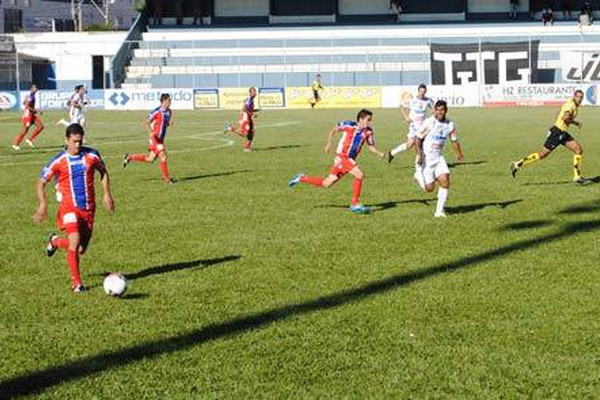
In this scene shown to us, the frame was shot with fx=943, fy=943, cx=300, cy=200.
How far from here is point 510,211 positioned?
48.6ft

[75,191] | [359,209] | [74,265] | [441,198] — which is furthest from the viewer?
[359,209]

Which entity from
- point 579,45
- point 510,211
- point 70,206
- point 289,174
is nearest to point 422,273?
point 70,206

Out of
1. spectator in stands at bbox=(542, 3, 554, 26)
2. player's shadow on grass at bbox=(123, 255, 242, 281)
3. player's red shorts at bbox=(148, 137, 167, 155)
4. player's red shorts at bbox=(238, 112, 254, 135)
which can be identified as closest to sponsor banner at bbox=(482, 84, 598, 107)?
spectator in stands at bbox=(542, 3, 554, 26)

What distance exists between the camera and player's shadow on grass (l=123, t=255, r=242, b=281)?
33.9ft

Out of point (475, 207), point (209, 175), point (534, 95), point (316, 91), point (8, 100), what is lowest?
point (475, 207)

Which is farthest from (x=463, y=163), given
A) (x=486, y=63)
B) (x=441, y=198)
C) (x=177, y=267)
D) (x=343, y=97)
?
(x=486, y=63)

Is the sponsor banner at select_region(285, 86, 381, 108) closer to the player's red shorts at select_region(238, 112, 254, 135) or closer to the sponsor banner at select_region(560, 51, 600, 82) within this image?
the sponsor banner at select_region(560, 51, 600, 82)

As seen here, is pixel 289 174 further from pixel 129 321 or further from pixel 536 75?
pixel 536 75

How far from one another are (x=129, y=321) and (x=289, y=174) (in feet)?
43.1

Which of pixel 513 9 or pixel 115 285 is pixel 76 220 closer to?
pixel 115 285

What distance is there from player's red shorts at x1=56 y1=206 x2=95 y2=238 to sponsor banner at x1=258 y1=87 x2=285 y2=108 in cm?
4978

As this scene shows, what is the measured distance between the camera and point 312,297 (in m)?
9.07

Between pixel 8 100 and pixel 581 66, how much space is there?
36.8 m

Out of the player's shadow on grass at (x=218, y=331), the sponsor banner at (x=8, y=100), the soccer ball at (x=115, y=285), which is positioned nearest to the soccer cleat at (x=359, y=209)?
the player's shadow on grass at (x=218, y=331)
